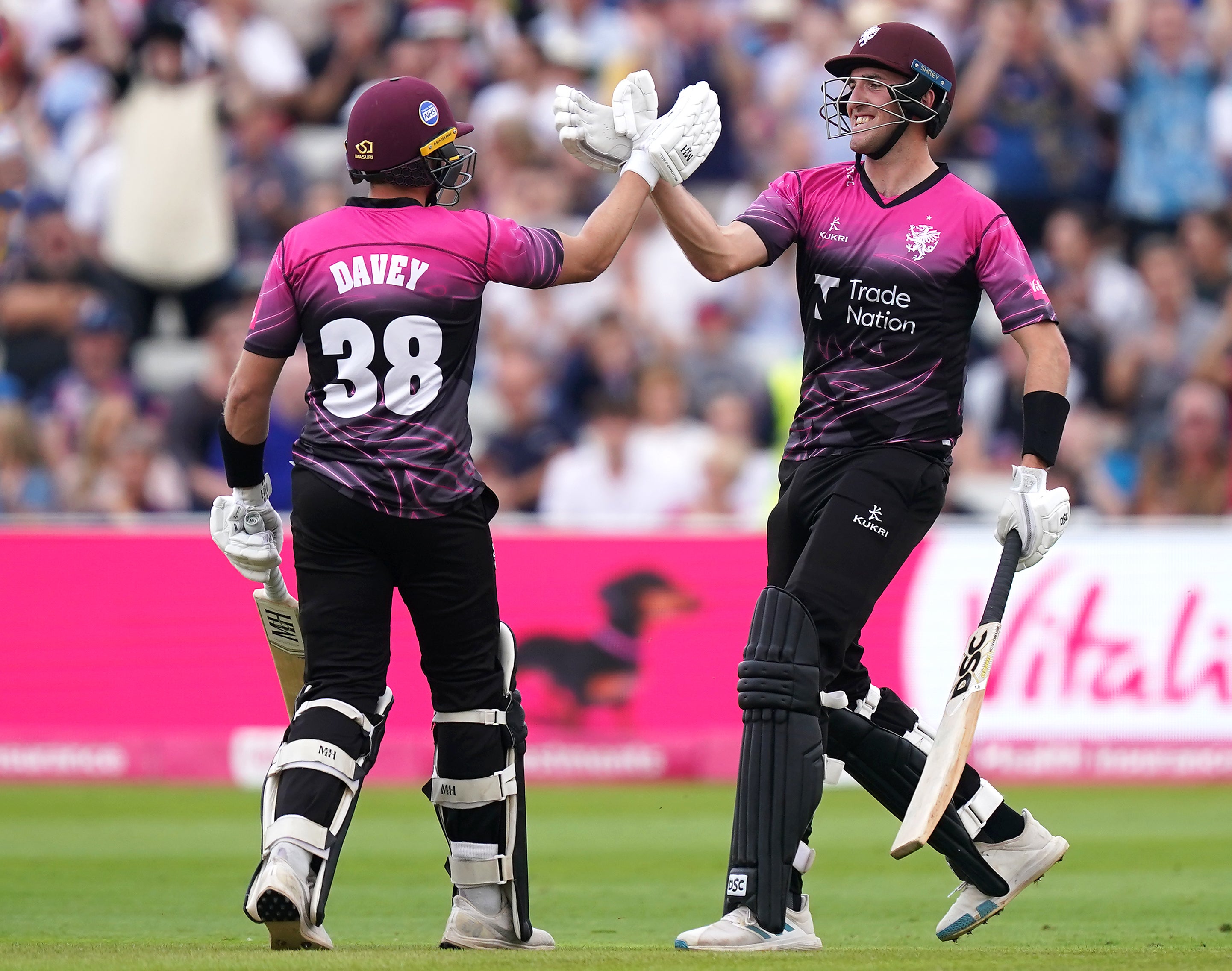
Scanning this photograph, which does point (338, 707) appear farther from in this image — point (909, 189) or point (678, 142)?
point (909, 189)

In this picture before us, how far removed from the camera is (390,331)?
5.26m

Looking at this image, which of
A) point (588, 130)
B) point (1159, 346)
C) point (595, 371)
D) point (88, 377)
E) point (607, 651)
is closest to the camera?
point (588, 130)

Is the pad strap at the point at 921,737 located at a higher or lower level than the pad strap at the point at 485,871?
higher

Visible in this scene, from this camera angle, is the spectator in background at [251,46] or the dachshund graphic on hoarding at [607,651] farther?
the spectator in background at [251,46]

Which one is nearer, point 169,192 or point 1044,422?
point 1044,422

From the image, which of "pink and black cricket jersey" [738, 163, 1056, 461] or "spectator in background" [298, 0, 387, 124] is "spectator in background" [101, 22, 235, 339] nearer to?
"spectator in background" [298, 0, 387, 124]

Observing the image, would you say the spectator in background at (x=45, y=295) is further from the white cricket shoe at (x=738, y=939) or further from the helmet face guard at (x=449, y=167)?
the white cricket shoe at (x=738, y=939)

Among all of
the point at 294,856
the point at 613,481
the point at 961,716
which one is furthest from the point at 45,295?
the point at 961,716

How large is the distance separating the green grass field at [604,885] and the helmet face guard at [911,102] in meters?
2.52

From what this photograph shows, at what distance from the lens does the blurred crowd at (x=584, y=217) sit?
12.8 metres

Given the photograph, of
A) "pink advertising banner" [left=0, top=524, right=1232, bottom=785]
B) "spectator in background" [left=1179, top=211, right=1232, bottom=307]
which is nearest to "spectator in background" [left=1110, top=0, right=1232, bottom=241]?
"spectator in background" [left=1179, top=211, right=1232, bottom=307]

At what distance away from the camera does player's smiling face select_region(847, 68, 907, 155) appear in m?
5.80

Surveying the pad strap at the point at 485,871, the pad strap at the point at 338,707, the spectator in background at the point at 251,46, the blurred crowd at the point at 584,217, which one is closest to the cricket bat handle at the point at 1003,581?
the pad strap at the point at 485,871

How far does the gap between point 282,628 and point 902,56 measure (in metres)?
2.66
